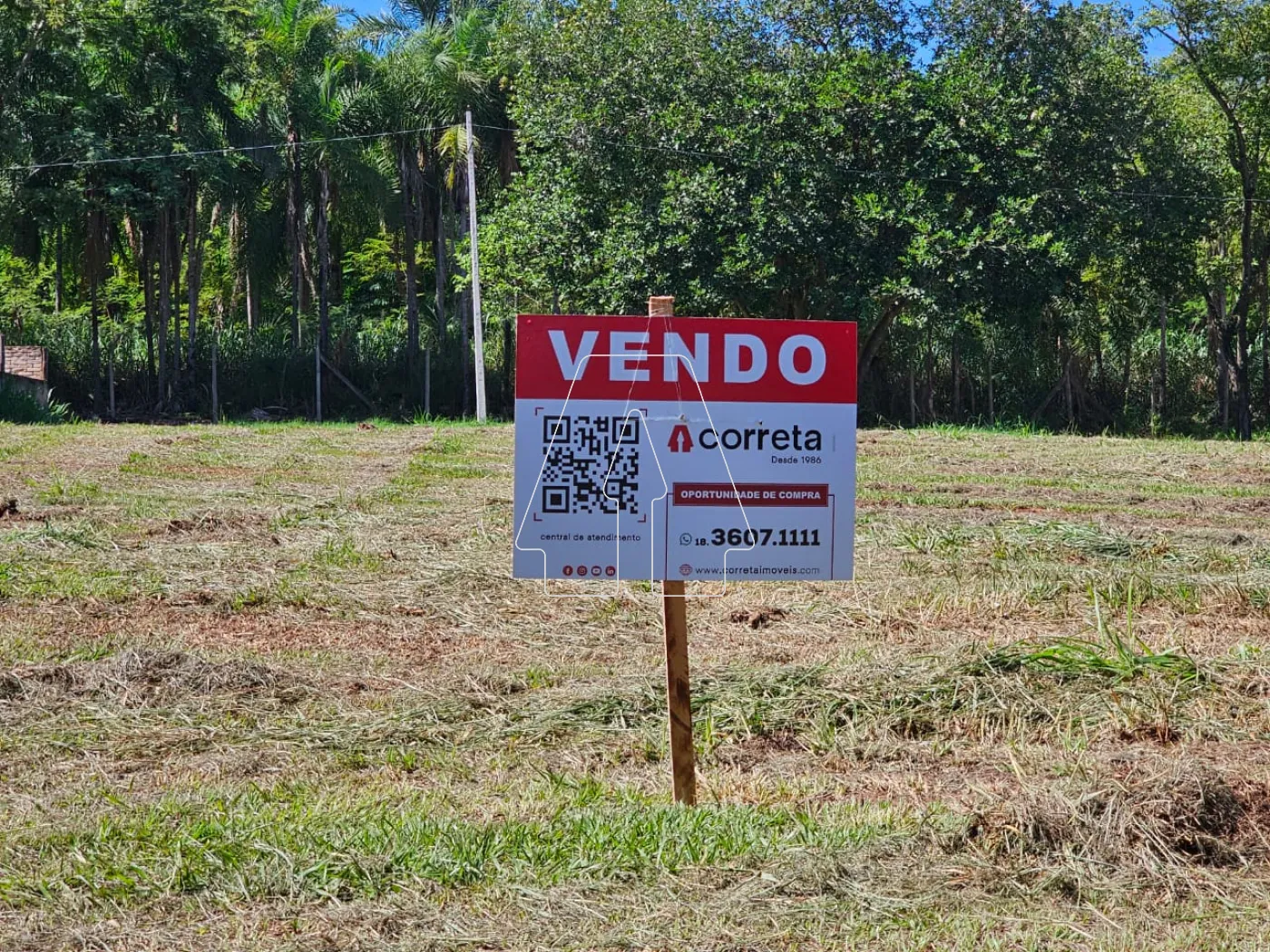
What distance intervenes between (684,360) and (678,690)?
1.10 metres

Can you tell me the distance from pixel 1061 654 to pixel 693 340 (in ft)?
8.53

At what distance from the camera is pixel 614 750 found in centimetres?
551

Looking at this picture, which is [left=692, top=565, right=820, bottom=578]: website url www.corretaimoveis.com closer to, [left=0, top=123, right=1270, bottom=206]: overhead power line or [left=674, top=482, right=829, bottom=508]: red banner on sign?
[left=674, top=482, right=829, bottom=508]: red banner on sign

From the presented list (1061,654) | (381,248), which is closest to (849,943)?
(1061,654)

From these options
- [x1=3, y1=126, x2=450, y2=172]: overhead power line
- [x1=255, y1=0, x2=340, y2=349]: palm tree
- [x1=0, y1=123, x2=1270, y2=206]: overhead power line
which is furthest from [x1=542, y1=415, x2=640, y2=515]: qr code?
[x1=255, y1=0, x2=340, y2=349]: palm tree

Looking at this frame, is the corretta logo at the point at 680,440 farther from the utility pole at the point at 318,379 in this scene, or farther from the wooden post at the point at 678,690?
the utility pole at the point at 318,379

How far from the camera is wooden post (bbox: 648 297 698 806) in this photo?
4.69m

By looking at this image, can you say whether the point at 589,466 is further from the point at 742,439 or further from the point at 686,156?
the point at 686,156

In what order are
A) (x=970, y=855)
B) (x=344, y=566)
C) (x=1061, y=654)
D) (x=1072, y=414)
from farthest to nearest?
(x=1072, y=414), (x=344, y=566), (x=1061, y=654), (x=970, y=855)

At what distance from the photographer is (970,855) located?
4246mm

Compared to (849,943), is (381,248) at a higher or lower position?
higher

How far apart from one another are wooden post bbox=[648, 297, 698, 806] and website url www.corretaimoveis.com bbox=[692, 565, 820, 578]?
107 millimetres

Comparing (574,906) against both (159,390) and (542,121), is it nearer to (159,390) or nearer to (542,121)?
(542,121)

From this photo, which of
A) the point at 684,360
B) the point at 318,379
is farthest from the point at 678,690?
the point at 318,379
